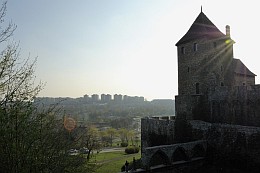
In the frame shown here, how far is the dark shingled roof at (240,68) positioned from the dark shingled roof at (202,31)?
409 centimetres

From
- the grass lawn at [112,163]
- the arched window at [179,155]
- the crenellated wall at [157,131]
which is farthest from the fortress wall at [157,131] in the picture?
the grass lawn at [112,163]

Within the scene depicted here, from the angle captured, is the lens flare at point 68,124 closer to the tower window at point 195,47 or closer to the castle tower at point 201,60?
the castle tower at point 201,60

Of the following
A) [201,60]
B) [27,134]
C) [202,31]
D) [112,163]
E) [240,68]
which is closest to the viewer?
[27,134]

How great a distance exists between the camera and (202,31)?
23.6m

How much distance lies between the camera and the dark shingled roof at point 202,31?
76.9ft

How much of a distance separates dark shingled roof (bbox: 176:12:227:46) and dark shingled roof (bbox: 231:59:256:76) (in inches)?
161

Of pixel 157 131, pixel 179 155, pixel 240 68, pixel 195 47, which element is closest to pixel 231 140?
pixel 179 155

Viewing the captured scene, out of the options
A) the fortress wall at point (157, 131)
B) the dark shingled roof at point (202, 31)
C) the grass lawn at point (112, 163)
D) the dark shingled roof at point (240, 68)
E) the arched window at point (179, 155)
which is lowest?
the grass lawn at point (112, 163)

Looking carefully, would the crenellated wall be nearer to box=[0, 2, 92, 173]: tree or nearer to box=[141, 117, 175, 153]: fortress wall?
box=[141, 117, 175, 153]: fortress wall

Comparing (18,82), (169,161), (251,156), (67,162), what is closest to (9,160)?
(67,162)

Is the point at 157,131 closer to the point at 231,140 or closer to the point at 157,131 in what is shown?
the point at 157,131

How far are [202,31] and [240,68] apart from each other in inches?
275

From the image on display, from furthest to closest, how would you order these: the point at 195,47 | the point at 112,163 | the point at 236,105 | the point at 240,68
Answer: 1. the point at 112,163
2. the point at 240,68
3. the point at 195,47
4. the point at 236,105

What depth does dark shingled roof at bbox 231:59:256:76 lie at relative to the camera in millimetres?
26544
